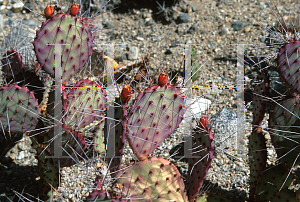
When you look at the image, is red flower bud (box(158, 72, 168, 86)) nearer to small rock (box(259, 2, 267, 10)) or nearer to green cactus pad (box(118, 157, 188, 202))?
green cactus pad (box(118, 157, 188, 202))

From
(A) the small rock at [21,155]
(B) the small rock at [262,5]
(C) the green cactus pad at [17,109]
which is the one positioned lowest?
(A) the small rock at [21,155]

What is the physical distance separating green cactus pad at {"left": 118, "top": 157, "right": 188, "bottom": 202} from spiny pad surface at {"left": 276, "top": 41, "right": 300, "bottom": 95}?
88cm

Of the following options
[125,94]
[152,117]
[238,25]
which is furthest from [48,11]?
[238,25]

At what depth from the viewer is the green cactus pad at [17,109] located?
215 cm

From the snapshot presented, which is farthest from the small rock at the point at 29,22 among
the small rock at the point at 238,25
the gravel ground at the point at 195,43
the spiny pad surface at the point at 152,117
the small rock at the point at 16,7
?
the spiny pad surface at the point at 152,117

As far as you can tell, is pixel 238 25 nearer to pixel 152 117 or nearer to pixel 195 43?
pixel 195 43

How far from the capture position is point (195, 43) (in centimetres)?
409

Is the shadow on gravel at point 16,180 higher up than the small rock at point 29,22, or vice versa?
the small rock at point 29,22

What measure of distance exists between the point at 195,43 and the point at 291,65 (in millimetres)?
2181

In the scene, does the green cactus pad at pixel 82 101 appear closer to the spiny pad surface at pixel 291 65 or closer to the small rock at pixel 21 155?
the small rock at pixel 21 155

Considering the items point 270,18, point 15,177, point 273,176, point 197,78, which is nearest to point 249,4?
point 270,18

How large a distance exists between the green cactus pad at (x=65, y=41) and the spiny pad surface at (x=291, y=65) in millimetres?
1254

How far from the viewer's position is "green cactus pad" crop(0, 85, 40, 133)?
7.06 ft

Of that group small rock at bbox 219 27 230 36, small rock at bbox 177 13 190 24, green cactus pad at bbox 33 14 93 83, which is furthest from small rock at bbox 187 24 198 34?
green cactus pad at bbox 33 14 93 83
